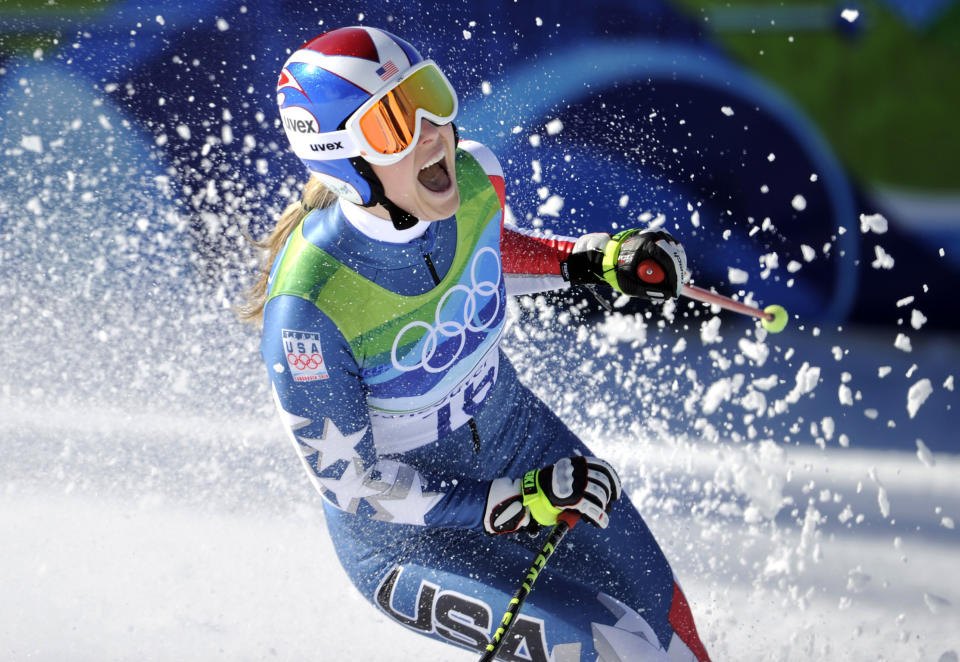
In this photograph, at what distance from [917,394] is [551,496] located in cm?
312

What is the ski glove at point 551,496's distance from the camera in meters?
2.09

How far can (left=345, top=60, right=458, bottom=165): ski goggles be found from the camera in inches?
77.2

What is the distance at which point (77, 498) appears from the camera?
14.3ft

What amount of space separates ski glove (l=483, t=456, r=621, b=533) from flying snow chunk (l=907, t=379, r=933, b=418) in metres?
2.84

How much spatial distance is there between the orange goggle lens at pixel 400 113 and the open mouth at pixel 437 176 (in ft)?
0.36

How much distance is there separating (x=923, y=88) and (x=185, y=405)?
383cm

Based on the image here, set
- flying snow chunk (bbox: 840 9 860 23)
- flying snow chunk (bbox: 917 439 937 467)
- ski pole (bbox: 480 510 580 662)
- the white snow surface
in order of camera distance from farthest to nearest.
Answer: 1. flying snow chunk (bbox: 840 9 860 23)
2. flying snow chunk (bbox: 917 439 937 467)
3. the white snow surface
4. ski pole (bbox: 480 510 580 662)

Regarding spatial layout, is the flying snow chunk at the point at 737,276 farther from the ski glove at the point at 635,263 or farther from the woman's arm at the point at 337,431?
the woman's arm at the point at 337,431

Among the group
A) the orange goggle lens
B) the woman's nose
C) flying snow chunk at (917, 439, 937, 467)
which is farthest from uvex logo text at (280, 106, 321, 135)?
flying snow chunk at (917, 439, 937, 467)

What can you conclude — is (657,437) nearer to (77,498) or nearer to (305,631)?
(305,631)

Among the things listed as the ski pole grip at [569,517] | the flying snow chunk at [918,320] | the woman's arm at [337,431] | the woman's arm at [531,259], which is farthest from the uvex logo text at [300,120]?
the flying snow chunk at [918,320]

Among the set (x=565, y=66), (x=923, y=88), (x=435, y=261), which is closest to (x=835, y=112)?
(x=923, y=88)

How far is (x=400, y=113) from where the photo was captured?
198 centimetres

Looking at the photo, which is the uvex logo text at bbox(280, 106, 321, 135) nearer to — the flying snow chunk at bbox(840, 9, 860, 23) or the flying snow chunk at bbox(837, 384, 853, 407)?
the flying snow chunk at bbox(837, 384, 853, 407)
